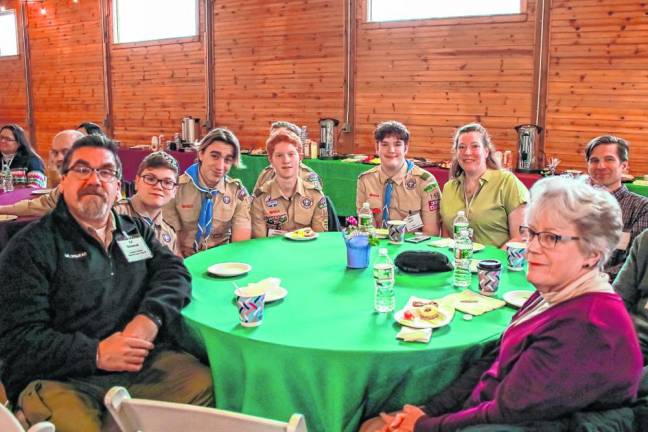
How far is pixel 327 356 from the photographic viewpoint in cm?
165

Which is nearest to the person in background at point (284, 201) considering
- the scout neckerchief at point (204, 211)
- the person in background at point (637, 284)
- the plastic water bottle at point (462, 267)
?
the scout neckerchief at point (204, 211)

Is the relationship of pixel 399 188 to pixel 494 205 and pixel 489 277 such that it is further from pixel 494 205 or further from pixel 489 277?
pixel 489 277

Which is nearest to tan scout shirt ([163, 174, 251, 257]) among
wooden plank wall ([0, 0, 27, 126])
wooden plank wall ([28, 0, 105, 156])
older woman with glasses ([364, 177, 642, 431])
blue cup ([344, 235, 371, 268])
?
blue cup ([344, 235, 371, 268])

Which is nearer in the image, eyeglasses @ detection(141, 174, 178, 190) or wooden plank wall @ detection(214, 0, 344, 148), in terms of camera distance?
eyeglasses @ detection(141, 174, 178, 190)

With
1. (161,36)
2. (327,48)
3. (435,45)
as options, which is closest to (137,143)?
(161,36)

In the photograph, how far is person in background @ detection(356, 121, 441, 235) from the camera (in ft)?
12.1

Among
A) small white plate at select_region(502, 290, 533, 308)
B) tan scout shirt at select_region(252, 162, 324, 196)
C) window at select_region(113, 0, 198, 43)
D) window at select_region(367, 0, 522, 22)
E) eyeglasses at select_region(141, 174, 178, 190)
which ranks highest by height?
window at select_region(113, 0, 198, 43)

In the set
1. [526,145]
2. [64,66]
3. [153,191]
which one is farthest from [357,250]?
[64,66]

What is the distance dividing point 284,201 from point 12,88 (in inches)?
405

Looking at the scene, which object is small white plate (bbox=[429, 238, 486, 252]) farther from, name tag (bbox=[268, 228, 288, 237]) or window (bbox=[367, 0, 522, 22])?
window (bbox=[367, 0, 522, 22])

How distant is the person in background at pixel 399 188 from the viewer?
145 inches

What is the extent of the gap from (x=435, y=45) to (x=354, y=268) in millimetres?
4711

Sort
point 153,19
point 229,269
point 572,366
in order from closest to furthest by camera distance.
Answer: point 572,366, point 229,269, point 153,19

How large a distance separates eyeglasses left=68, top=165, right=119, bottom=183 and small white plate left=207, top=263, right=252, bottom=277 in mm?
551
